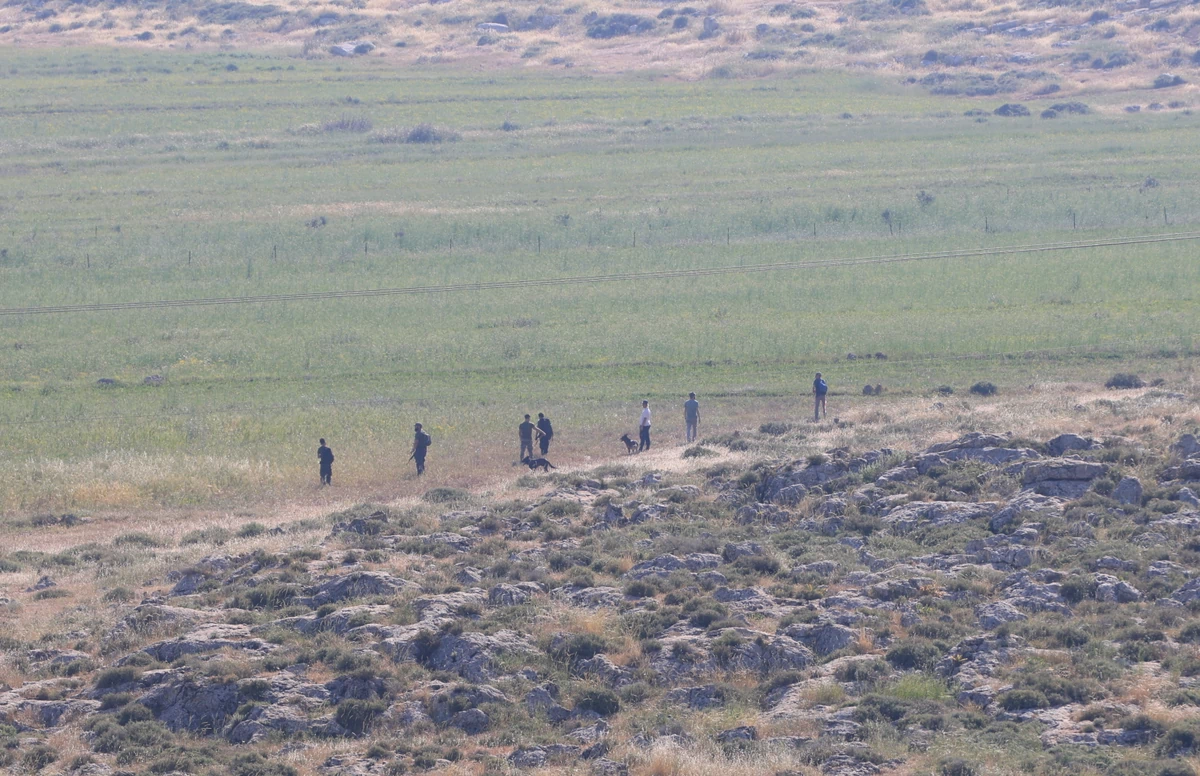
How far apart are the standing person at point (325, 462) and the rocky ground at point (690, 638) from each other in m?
6.12

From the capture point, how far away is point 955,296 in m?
50.5

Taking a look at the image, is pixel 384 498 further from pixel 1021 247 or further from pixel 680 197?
pixel 680 197

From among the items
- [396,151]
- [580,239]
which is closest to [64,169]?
[396,151]

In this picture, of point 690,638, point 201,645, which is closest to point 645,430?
point 690,638

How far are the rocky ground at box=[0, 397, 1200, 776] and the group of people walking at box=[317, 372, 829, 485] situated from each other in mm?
6414

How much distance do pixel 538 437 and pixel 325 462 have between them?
497cm

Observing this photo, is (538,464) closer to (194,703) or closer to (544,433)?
(544,433)

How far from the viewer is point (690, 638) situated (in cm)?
1859

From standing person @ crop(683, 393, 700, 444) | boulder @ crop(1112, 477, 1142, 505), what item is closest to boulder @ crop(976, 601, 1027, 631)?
boulder @ crop(1112, 477, 1142, 505)

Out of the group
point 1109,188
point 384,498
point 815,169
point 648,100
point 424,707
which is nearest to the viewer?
point 424,707

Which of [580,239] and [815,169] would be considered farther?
[815,169]

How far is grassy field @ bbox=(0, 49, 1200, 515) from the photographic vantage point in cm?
3775

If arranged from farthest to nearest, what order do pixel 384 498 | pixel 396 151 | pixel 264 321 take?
pixel 396 151
pixel 264 321
pixel 384 498

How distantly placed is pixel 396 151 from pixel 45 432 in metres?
46.6
